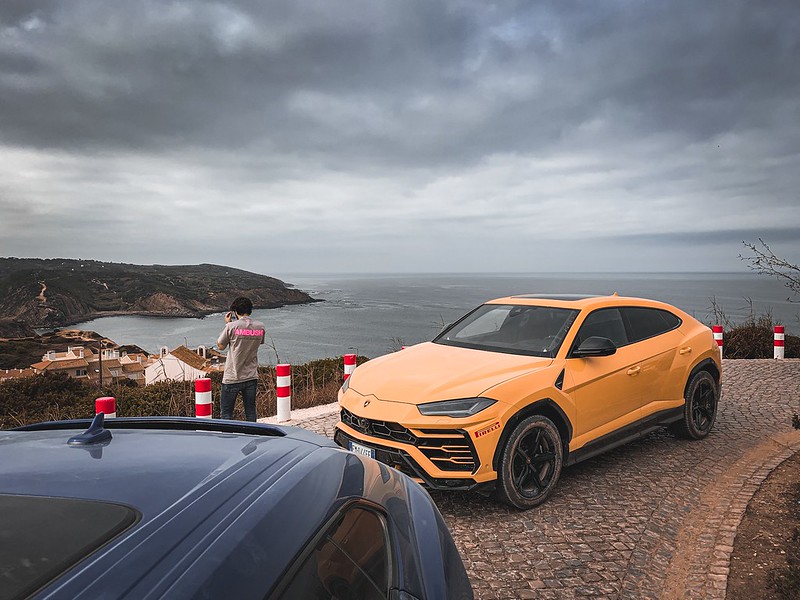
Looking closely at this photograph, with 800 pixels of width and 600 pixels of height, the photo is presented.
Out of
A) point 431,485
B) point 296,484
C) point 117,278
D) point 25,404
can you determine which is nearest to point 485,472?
point 431,485

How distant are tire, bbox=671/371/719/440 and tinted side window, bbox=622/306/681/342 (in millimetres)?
664

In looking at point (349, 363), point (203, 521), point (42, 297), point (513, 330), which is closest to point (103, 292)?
point (42, 297)

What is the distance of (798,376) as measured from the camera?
10398 millimetres

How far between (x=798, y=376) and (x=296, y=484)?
1182 cm

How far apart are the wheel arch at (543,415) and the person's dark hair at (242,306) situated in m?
3.90

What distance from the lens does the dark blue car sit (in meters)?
1.06

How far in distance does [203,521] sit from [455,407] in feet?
10.3

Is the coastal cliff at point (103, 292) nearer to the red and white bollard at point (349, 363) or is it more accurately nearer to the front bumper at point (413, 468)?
the red and white bollard at point (349, 363)

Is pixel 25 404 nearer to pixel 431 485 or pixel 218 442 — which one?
pixel 431 485

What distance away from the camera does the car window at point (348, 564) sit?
1.28 m

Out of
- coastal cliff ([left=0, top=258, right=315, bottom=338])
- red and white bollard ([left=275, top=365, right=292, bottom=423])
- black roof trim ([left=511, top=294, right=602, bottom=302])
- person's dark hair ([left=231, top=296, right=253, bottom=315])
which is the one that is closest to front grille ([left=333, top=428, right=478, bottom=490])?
black roof trim ([left=511, top=294, right=602, bottom=302])

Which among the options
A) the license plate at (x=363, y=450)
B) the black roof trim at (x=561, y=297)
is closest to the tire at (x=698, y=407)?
the black roof trim at (x=561, y=297)

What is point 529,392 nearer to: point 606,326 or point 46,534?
point 606,326

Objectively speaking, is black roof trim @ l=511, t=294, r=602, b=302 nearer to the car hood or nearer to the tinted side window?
the tinted side window
